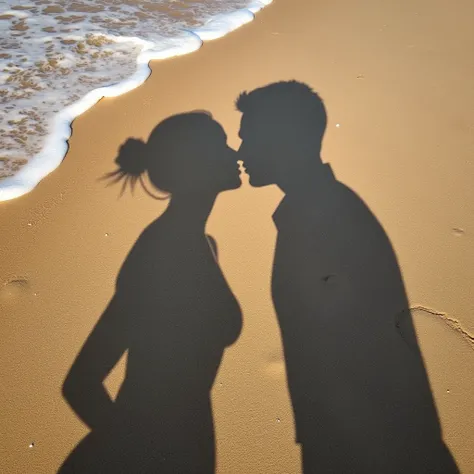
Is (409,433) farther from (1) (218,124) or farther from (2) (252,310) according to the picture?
(1) (218,124)

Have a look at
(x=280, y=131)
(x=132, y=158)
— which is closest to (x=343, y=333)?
(x=280, y=131)

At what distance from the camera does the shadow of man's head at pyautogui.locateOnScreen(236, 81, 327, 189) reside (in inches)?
152

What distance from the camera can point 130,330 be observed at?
2689mm

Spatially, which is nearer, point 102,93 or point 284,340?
point 284,340

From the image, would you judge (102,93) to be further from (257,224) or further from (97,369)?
(97,369)

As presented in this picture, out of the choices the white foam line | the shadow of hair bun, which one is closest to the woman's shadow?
the shadow of hair bun

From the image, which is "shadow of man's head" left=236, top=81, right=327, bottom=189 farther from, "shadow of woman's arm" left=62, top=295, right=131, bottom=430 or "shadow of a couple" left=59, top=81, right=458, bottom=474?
"shadow of woman's arm" left=62, top=295, right=131, bottom=430

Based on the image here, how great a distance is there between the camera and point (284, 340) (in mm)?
2650

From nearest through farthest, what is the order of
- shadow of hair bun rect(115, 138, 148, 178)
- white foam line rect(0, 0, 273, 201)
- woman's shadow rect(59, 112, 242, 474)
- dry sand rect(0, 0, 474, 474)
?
woman's shadow rect(59, 112, 242, 474)
dry sand rect(0, 0, 474, 474)
white foam line rect(0, 0, 273, 201)
shadow of hair bun rect(115, 138, 148, 178)

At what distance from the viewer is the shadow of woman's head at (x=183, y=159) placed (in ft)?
12.2

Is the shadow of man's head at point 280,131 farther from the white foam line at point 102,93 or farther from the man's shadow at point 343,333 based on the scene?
the white foam line at point 102,93

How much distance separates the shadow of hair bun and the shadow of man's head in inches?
40.5

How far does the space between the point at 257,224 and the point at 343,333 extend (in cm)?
119

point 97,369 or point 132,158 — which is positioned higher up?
point 132,158
